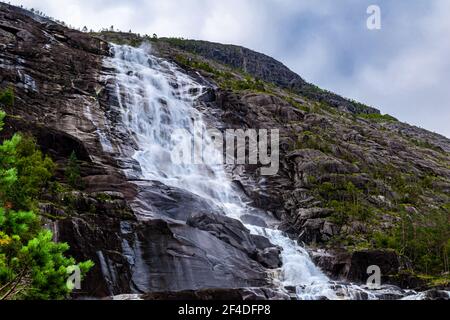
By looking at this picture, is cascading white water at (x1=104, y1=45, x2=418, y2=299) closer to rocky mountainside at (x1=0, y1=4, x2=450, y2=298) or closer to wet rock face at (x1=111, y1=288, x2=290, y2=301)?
rocky mountainside at (x1=0, y1=4, x2=450, y2=298)

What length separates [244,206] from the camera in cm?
6062

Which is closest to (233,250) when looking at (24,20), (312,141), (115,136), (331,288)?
(331,288)

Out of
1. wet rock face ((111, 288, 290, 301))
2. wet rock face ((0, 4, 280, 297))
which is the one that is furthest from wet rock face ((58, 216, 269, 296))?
wet rock face ((111, 288, 290, 301))

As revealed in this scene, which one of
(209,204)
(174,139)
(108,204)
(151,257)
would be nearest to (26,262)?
(151,257)

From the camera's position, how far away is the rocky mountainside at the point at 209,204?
3744 cm

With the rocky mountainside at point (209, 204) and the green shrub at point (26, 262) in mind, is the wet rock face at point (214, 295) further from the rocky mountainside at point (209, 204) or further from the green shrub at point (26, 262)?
the green shrub at point (26, 262)

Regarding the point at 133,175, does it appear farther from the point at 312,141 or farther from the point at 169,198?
the point at 312,141

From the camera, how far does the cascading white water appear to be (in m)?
46.6

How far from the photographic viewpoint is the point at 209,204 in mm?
52438

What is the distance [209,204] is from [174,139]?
17.7m

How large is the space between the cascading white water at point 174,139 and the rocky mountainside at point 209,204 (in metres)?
1.69

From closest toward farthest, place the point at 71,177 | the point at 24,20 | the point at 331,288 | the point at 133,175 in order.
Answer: the point at 331,288 < the point at 71,177 < the point at 133,175 < the point at 24,20

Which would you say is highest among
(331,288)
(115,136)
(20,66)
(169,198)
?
(20,66)

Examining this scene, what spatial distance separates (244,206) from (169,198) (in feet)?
46.5
